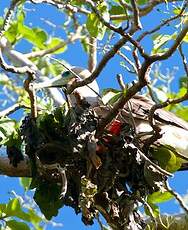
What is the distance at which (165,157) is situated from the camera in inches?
120

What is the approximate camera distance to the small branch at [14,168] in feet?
10.7

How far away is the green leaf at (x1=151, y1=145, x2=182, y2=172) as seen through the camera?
3.06m

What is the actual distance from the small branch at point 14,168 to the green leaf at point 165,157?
59 cm

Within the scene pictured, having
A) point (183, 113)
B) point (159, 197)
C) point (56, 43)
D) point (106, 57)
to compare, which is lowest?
point (159, 197)

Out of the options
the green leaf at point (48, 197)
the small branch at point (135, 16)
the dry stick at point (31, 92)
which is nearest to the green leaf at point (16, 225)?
the green leaf at point (48, 197)

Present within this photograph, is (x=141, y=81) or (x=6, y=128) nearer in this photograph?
(x=141, y=81)

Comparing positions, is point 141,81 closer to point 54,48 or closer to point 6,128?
point 6,128

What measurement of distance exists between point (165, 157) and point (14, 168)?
0.70 m

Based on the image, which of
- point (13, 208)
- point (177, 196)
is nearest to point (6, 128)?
point (13, 208)

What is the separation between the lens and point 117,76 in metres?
2.76

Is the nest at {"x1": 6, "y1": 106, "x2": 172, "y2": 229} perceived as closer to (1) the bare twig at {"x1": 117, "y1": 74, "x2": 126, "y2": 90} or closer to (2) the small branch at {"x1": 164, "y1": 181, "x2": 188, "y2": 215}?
(2) the small branch at {"x1": 164, "y1": 181, "x2": 188, "y2": 215}

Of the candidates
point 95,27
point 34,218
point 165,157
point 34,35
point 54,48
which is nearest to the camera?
point 165,157

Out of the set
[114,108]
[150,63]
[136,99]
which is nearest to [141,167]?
[114,108]

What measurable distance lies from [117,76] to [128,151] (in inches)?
14.4
